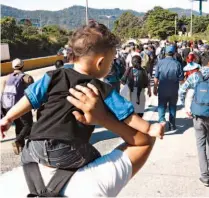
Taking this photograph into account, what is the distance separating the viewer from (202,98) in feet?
14.1

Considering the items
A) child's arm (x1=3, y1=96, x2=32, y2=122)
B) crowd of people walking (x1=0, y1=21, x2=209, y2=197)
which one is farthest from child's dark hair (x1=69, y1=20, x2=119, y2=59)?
child's arm (x1=3, y1=96, x2=32, y2=122)

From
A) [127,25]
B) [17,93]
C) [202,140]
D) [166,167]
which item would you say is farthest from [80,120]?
[127,25]

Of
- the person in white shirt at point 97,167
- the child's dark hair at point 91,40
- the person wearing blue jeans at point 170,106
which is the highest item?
the child's dark hair at point 91,40

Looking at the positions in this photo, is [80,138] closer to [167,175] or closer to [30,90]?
[30,90]

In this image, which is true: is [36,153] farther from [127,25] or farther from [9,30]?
[127,25]

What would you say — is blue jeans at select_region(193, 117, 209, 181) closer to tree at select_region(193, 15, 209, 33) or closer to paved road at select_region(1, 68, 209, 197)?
paved road at select_region(1, 68, 209, 197)

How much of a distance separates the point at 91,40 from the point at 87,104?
312mm

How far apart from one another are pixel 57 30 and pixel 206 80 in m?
56.7

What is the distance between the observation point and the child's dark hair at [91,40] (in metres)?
1.69

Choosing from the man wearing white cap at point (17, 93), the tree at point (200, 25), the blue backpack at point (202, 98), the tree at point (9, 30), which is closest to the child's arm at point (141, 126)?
the blue backpack at point (202, 98)

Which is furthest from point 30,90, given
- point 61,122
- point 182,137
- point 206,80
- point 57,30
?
point 57,30

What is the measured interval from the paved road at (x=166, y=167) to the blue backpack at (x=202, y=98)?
945 millimetres

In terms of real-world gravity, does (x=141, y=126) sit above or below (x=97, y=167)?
above

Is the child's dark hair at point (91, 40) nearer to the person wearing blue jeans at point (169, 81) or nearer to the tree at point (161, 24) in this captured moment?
the person wearing blue jeans at point (169, 81)
